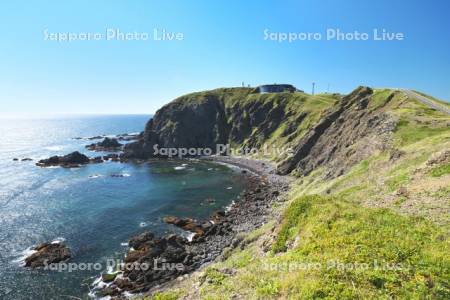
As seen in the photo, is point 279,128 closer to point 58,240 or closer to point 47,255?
point 58,240

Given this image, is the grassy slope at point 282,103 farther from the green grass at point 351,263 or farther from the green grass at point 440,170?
the green grass at point 351,263

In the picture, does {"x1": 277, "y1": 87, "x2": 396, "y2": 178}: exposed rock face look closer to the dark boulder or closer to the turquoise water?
the turquoise water

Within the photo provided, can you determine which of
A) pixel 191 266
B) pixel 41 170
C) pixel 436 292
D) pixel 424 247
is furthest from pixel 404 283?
pixel 41 170

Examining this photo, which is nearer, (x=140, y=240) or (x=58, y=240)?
(x=140, y=240)

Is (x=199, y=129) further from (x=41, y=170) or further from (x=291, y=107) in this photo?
(x=41, y=170)

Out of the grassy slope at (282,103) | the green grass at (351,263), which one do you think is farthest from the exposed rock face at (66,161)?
the green grass at (351,263)

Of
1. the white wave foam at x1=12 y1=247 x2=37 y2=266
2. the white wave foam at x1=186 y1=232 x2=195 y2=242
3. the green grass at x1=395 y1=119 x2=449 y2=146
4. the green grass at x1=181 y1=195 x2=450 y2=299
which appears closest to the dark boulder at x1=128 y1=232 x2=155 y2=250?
the white wave foam at x1=186 y1=232 x2=195 y2=242

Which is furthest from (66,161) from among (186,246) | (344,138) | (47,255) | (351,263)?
(351,263)
